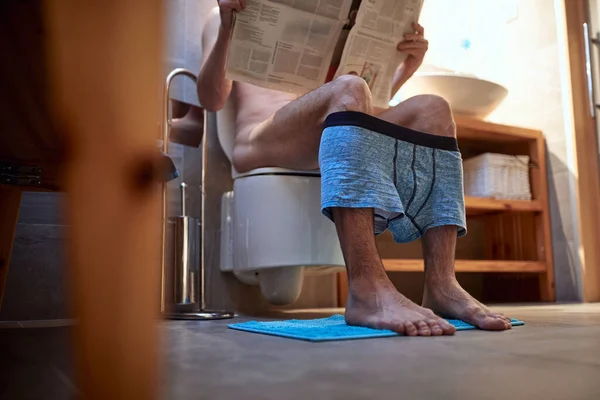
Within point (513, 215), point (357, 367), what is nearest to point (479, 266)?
point (513, 215)

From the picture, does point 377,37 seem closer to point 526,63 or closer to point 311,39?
point 311,39

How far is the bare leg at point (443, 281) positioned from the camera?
104 centimetres

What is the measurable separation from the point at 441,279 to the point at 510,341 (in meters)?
0.29

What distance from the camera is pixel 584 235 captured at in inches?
89.3

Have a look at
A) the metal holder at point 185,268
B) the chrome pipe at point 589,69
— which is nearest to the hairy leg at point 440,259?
the metal holder at point 185,268

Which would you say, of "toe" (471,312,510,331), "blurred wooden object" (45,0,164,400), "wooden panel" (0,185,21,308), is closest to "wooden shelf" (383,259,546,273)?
"toe" (471,312,510,331)

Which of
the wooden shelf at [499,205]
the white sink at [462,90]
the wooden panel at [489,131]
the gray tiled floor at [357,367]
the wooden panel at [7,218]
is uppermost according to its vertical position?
the white sink at [462,90]

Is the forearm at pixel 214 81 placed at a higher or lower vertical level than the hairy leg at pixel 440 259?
higher

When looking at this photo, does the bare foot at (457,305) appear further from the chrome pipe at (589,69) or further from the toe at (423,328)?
the chrome pipe at (589,69)

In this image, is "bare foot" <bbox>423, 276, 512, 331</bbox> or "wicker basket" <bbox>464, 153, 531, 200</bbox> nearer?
"bare foot" <bbox>423, 276, 512, 331</bbox>

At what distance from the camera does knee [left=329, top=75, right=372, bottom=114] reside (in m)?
1.04

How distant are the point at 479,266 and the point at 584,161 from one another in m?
0.70

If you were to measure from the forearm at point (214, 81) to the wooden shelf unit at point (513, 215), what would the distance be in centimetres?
95

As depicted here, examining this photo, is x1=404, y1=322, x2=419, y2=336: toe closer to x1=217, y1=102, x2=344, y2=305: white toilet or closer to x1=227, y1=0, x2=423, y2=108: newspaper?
x1=217, y1=102, x2=344, y2=305: white toilet
